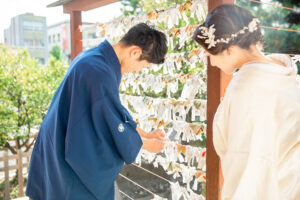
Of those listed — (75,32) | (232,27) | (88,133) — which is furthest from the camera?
(75,32)

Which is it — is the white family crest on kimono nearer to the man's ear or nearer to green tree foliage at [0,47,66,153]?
the man's ear

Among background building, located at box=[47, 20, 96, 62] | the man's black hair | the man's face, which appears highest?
background building, located at box=[47, 20, 96, 62]

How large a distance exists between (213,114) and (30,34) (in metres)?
32.6

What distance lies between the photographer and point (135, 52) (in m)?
1.49

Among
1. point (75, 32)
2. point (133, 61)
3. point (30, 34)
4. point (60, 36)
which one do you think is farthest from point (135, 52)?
point (30, 34)

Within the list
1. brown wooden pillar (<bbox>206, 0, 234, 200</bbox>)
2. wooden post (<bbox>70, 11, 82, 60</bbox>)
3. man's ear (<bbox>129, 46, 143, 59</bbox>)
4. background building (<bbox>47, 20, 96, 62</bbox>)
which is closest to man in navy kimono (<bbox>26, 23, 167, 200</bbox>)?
man's ear (<bbox>129, 46, 143, 59</bbox>)

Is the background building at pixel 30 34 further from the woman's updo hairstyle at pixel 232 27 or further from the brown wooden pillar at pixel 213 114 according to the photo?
the woman's updo hairstyle at pixel 232 27

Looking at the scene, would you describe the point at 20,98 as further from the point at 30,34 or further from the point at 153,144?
the point at 30,34

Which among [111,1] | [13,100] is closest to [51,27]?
[13,100]

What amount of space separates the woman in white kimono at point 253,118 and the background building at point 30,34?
3168 centimetres

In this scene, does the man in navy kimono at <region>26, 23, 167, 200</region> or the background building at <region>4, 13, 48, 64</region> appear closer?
the man in navy kimono at <region>26, 23, 167, 200</region>

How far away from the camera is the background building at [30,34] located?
3022 cm

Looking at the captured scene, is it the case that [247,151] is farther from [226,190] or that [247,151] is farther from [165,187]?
[165,187]

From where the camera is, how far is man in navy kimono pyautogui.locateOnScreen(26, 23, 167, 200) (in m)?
1.27
